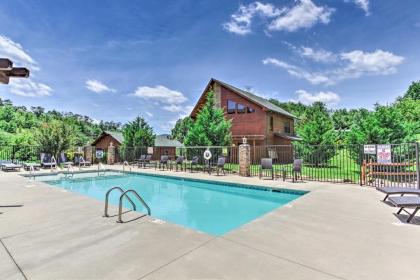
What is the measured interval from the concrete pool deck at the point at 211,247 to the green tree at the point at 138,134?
52.0 feet

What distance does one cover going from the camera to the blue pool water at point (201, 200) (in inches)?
235

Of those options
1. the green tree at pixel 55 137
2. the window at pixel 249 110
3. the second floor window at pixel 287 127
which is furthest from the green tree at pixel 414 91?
the green tree at pixel 55 137

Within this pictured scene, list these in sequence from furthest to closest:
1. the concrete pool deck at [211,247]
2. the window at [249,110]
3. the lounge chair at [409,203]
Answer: the window at [249,110], the lounge chair at [409,203], the concrete pool deck at [211,247]

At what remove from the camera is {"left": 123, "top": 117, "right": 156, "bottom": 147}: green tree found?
2075 centimetres

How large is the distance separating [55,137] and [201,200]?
46.4 ft

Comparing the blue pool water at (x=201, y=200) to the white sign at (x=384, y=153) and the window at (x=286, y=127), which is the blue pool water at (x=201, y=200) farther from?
the window at (x=286, y=127)

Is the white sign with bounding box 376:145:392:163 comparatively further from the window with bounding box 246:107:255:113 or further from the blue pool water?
the window with bounding box 246:107:255:113

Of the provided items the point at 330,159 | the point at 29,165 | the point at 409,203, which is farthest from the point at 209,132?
the point at 409,203

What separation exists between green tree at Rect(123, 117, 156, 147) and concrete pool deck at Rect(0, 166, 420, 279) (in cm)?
1586

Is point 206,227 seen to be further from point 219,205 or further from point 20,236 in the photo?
point 20,236

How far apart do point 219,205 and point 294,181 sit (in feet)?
12.6

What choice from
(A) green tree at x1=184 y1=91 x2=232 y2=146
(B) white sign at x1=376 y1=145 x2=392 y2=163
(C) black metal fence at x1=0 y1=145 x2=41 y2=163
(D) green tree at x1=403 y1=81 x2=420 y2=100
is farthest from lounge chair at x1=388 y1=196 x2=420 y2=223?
(D) green tree at x1=403 y1=81 x2=420 y2=100

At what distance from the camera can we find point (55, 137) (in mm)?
16688

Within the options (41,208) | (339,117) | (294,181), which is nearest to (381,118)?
(294,181)
